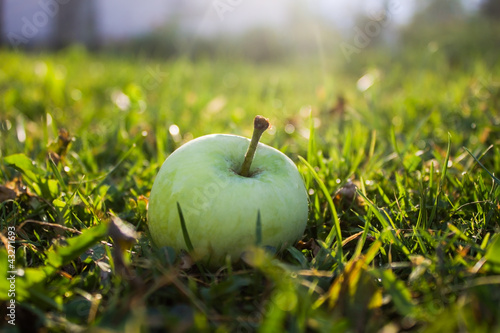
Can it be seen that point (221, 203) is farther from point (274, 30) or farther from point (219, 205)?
point (274, 30)

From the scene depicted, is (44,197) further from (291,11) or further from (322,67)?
(291,11)

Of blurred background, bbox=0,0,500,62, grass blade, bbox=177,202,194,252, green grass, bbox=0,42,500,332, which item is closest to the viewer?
green grass, bbox=0,42,500,332

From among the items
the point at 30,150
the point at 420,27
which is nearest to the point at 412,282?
the point at 30,150

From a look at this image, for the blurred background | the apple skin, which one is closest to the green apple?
the apple skin

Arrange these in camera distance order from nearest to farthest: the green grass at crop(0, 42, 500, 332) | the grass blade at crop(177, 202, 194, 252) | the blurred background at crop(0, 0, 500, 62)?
1. the green grass at crop(0, 42, 500, 332)
2. the grass blade at crop(177, 202, 194, 252)
3. the blurred background at crop(0, 0, 500, 62)

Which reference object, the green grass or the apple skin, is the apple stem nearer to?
the apple skin

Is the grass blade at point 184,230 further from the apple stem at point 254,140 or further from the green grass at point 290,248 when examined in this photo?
the apple stem at point 254,140

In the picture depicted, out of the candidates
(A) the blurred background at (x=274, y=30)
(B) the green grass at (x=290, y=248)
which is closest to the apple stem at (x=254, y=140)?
(B) the green grass at (x=290, y=248)

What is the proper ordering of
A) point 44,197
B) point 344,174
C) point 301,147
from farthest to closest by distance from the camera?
1. point 301,147
2. point 344,174
3. point 44,197
